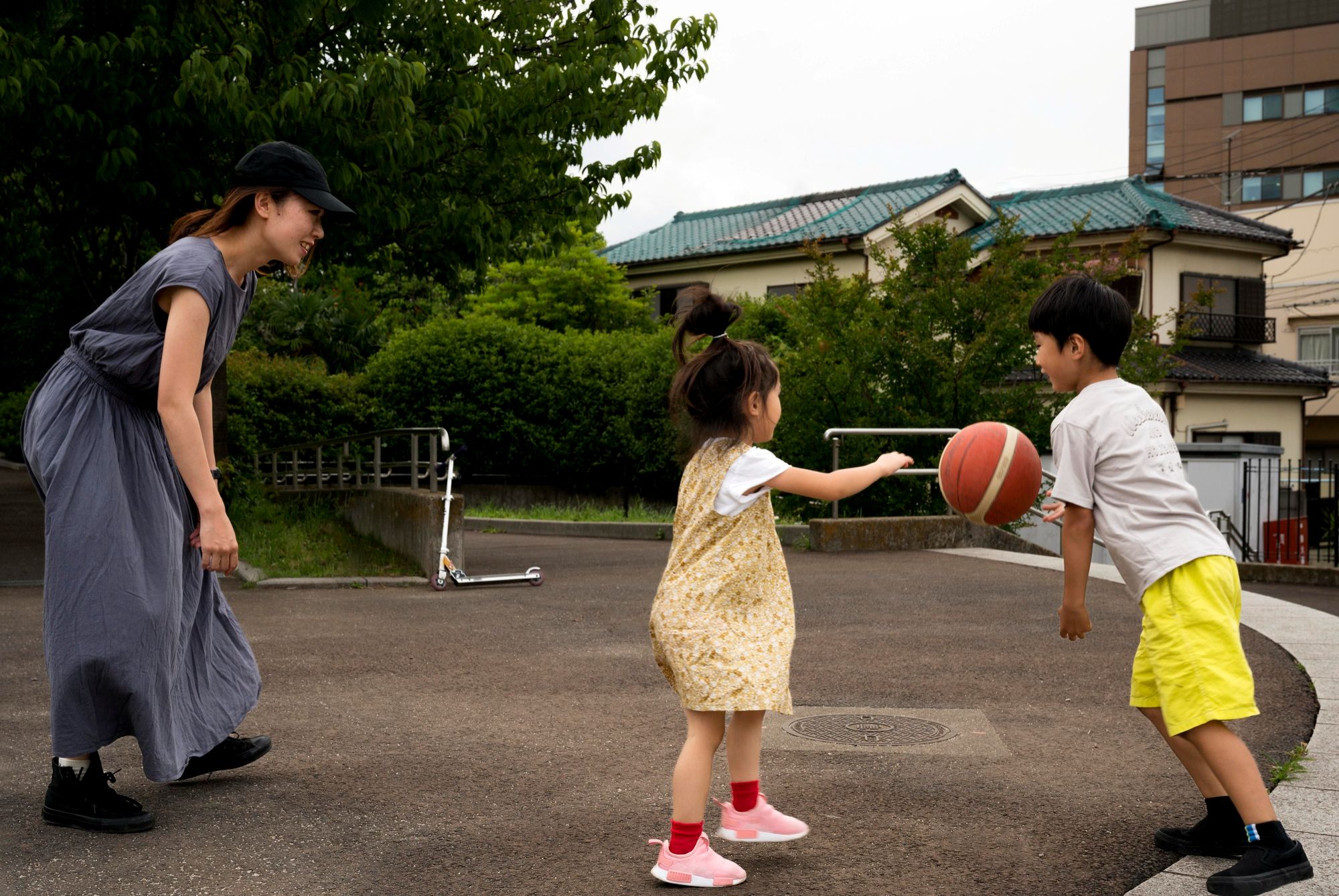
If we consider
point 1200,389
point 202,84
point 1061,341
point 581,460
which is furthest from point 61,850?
point 1200,389

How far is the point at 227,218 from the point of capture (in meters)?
3.76

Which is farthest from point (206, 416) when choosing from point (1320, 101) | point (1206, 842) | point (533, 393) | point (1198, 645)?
point (1320, 101)

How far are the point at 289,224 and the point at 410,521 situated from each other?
7.65m

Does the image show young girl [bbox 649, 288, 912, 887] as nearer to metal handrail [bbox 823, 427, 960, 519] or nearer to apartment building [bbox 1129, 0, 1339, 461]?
metal handrail [bbox 823, 427, 960, 519]

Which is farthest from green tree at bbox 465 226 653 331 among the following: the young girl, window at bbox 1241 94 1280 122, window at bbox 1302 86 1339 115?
window at bbox 1302 86 1339 115

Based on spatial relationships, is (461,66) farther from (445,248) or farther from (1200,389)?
(1200,389)

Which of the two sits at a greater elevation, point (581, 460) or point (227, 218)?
point (227, 218)

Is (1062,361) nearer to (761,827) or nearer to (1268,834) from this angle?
(1268,834)

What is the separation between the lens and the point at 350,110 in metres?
10.1

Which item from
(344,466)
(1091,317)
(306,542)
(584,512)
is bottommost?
(584,512)

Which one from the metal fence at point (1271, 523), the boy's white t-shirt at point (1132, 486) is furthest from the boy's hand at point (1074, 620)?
the metal fence at point (1271, 523)

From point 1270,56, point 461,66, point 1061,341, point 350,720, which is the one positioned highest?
point 1270,56

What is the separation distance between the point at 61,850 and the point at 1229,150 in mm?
56920

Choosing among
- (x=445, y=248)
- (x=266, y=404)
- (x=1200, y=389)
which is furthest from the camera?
(x=1200, y=389)
